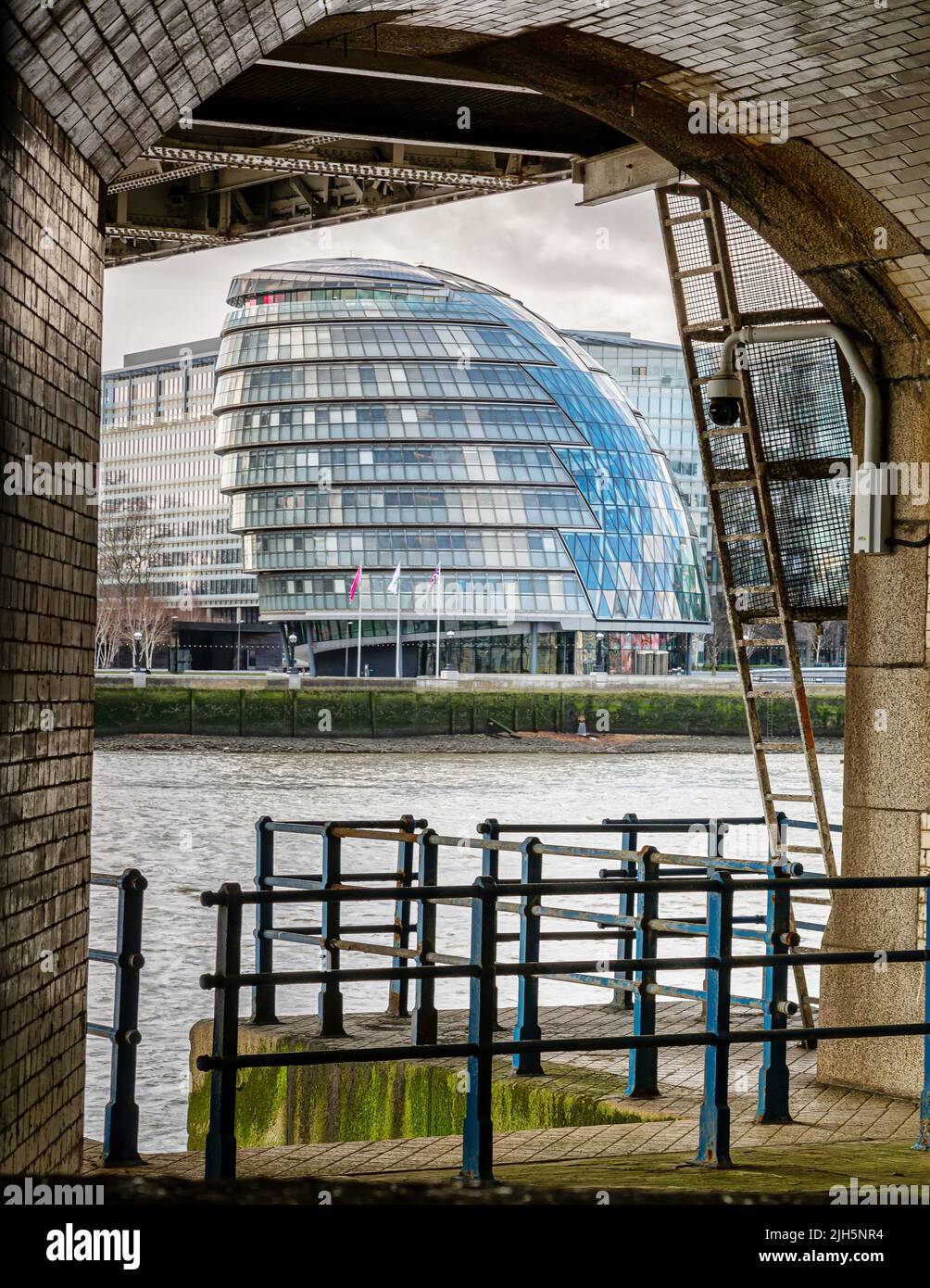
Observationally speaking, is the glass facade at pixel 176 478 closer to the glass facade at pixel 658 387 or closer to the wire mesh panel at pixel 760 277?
the glass facade at pixel 658 387

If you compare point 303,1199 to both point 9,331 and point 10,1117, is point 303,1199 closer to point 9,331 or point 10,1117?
point 10,1117

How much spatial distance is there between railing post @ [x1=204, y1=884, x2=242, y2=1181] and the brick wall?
648 mm

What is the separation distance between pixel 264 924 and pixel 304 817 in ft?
138

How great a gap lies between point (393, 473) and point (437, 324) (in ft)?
33.5

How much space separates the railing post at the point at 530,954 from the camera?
880 centimetres

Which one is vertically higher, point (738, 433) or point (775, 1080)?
point (738, 433)

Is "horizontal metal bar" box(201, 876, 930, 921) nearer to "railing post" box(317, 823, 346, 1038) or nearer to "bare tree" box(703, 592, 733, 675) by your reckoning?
"railing post" box(317, 823, 346, 1038)

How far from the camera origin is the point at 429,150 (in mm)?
11508

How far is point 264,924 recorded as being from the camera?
35.9 ft

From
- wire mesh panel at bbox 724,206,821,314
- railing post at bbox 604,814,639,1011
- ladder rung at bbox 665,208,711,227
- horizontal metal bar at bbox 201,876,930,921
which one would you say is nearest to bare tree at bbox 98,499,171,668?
railing post at bbox 604,814,639,1011

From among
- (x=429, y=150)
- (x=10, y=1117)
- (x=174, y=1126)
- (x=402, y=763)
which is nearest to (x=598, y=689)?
(x=402, y=763)

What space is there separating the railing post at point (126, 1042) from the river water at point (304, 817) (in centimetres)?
523

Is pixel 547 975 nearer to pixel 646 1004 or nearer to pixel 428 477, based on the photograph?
pixel 646 1004

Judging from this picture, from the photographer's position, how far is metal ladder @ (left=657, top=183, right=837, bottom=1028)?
10.9 meters
